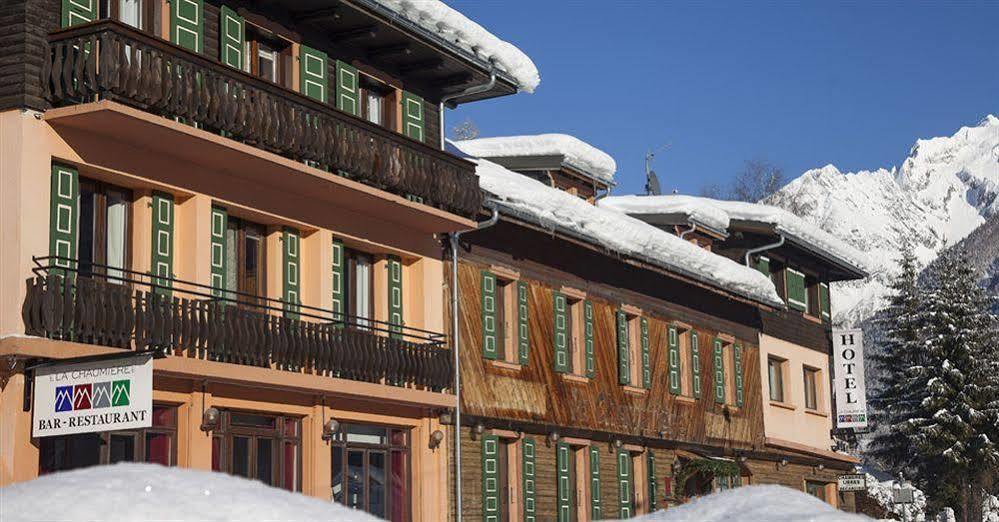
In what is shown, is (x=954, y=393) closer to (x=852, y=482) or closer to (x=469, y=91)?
(x=852, y=482)

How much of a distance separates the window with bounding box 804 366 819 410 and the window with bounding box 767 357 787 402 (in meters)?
1.92

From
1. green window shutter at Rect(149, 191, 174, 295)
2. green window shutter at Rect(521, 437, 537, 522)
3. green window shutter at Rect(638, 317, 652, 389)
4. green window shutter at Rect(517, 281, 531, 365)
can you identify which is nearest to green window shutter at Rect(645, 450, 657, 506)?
green window shutter at Rect(638, 317, 652, 389)

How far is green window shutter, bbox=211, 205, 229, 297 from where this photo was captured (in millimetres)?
18547

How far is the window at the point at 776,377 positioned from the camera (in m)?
37.6

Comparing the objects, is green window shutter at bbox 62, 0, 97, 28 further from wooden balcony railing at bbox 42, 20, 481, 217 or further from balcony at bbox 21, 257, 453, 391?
balcony at bbox 21, 257, 453, 391

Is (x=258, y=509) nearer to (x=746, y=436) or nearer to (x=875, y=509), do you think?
(x=746, y=436)

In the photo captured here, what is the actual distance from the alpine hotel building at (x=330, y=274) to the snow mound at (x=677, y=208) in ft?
7.95

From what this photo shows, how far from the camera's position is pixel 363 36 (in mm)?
21766

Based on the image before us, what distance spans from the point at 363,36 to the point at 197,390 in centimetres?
624

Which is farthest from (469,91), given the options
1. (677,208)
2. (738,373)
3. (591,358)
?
(738,373)

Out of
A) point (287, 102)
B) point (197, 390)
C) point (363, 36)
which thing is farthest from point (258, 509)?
point (363, 36)

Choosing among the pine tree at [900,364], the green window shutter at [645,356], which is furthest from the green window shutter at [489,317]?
the pine tree at [900,364]

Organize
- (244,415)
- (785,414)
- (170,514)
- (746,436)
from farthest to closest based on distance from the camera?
(785,414) < (746,436) < (244,415) < (170,514)

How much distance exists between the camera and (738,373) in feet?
115
